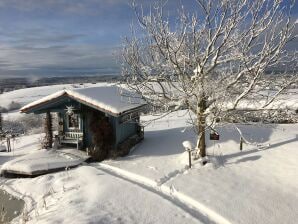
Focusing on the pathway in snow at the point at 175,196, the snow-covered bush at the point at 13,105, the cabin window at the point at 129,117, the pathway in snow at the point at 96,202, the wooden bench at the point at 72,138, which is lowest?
the snow-covered bush at the point at 13,105

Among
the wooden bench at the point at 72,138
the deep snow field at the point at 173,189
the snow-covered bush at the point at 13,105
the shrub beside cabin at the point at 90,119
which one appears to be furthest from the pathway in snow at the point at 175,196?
the snow-covered bush at the point at 13,105

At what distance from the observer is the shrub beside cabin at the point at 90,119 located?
1648 cm

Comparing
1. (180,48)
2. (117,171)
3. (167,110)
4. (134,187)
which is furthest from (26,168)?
(180,48)

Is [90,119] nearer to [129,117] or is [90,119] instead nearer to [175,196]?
[129,117]

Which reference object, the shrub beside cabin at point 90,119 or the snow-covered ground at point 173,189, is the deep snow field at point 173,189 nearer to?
the snow-covered ground at point 173,189

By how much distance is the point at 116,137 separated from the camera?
17.7m

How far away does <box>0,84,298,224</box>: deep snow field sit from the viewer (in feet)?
31.6

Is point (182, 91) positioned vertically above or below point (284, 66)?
below

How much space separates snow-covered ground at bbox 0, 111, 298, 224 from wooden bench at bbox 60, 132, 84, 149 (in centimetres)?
236

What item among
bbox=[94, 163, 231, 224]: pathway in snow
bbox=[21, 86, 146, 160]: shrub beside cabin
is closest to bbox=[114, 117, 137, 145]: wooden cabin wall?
bbox=[21, 86, 146, 160]: shrub beside cabin

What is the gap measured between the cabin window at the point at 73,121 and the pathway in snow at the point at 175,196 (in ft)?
13.0

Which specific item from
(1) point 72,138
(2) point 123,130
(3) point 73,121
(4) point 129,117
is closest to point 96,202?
(1) point 72,138

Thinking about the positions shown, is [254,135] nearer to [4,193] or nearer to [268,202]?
[268,202]

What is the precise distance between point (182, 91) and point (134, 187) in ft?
15.3
